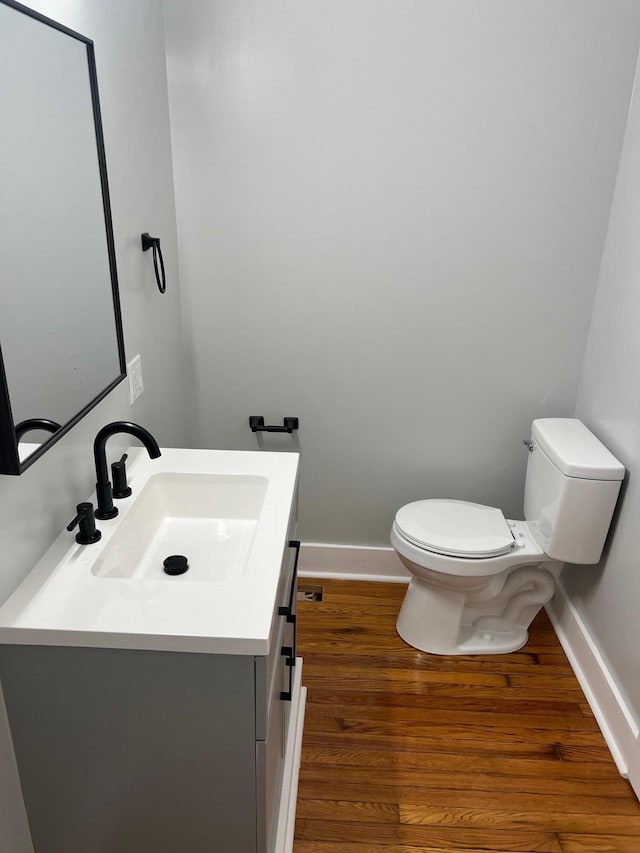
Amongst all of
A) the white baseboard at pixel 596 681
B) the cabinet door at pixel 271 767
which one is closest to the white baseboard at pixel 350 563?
the white baseboard at pixel 596 681

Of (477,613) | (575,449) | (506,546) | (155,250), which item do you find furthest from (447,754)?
(155,250)

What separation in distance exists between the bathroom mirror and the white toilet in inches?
48.9

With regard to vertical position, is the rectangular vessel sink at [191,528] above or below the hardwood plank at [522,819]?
above

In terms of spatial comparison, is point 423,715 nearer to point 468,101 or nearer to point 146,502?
point 146,502

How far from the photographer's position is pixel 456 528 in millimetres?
2223

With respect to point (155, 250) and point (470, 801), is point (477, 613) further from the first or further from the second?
point (155, 250)

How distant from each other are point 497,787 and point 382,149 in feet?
6.56

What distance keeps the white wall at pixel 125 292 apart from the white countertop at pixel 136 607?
57 mm

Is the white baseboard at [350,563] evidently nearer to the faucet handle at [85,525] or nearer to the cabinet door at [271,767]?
the cabinet door at [271,767]

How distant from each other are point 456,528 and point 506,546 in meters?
0.18

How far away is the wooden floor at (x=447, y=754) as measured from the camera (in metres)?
1.68

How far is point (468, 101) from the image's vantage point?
201 cm

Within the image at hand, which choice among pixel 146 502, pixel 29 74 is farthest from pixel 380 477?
pixel 29 74

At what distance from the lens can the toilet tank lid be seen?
1.95 m
